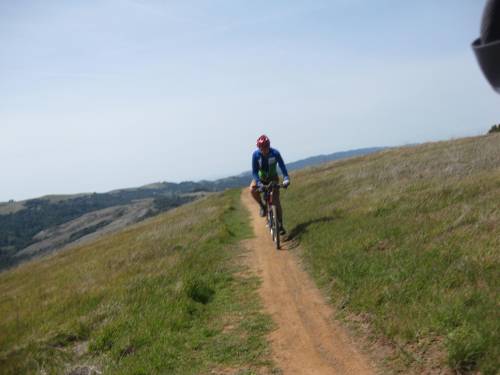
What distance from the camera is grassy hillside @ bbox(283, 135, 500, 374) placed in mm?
5363

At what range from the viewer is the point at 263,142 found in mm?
13617

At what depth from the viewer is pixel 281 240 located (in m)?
14.3

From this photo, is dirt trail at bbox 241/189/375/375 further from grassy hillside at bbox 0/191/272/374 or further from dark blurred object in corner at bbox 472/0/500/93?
dark blurred object in corner at bbox 472/0/500/93

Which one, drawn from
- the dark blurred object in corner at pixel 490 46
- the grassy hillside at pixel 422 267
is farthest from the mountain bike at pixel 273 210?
the dark blurred object in corner at pixel 490 46

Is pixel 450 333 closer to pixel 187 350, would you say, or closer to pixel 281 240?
pixel 187 350

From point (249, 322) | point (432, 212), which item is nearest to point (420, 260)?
point (249, 322)

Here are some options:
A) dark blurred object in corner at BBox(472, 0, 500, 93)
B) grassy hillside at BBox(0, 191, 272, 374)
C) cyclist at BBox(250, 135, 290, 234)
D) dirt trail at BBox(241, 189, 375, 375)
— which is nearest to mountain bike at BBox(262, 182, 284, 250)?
cyclist at BBox(250, 135, 290, 234)

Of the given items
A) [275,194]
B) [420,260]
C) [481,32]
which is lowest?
[420,260]

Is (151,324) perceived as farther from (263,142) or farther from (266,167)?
(266,167)

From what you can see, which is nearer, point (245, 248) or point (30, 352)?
point (30, 352)

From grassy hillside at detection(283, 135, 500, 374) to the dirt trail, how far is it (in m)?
0.41

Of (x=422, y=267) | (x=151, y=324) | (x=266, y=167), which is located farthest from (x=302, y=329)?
(x=266, y=167)

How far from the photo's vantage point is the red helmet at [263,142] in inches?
534

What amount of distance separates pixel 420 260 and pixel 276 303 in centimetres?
282
